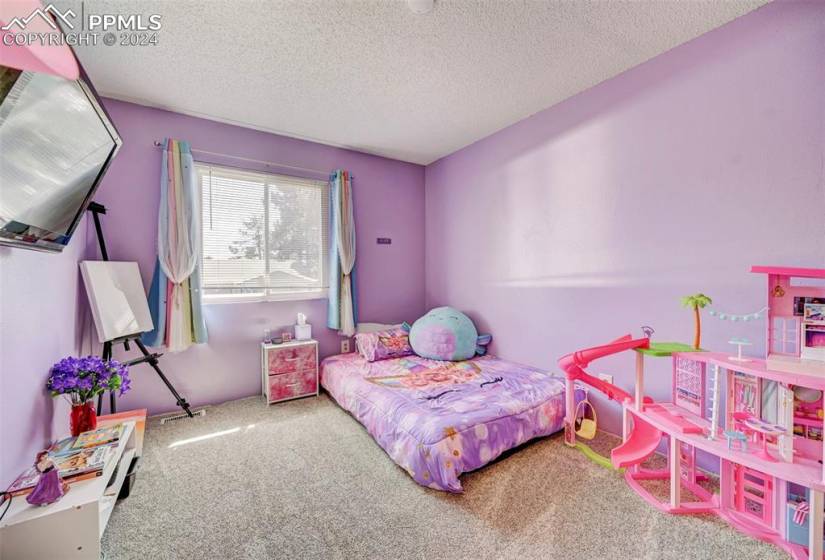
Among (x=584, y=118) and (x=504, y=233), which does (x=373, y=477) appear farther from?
(x=584, y=118)

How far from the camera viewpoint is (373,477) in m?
1.93

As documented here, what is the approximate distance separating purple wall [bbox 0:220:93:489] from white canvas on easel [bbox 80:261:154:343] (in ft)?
0.43

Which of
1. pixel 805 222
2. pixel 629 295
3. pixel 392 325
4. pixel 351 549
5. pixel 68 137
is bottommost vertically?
pixel 351 549

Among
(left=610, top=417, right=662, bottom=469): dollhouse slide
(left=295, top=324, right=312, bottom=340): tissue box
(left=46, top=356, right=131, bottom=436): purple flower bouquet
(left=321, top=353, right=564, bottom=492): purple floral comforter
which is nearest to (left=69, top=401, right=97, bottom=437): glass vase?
(left=46, top=356, right=131, bottom=436): purple flower bouquet

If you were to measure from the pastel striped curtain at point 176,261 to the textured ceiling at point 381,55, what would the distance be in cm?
51

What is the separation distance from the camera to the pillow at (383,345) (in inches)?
127

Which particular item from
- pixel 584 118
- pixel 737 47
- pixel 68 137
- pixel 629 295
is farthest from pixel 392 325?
pixel 737 47

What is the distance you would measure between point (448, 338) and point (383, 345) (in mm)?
649

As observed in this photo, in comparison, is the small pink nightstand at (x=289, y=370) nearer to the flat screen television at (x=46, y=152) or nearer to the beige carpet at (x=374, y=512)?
the beige carpet at (x=374, y=512)

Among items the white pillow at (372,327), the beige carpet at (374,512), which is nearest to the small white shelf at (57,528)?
the beige carpet at (374,512)

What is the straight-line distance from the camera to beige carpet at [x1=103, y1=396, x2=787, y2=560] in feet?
4.68

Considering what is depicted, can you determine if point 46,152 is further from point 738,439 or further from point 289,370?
point 738,439

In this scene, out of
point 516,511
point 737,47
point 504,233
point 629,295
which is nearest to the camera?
point 516,511

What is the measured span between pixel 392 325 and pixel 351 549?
2.60m
